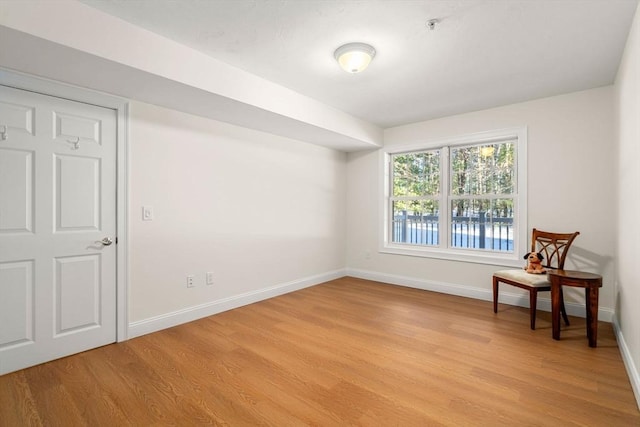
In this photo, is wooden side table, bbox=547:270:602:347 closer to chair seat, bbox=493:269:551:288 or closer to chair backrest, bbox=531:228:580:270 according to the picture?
chair seat, bbox=493:269:551:288

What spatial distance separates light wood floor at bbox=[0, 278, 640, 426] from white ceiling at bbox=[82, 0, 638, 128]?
97.1 inches

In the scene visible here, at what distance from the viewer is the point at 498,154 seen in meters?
3.99

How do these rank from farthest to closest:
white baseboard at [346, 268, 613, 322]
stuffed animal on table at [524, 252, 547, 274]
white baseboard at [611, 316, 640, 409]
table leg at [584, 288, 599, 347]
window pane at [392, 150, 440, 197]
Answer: window pane at [392, 150, 440, 197] → white baseboard at [346, 268, 613, 322] → stuffed animal on table at [524, 252, 547, 274] → table leg at [584, 288, 599, 347] → white baseboard at [611, 316, 640, 409]

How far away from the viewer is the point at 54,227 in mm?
2385

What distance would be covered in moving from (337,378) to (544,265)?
2.83 meters

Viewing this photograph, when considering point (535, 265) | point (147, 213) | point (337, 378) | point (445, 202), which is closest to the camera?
point (337, 378)

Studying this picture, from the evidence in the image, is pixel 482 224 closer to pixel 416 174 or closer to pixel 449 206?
pixel 449 206

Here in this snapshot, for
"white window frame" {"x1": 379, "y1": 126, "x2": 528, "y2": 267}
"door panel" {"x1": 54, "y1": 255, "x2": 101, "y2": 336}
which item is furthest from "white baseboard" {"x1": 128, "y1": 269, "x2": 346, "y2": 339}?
"white window frame" {"x1": 379, "y1": 126, "x2": 528, "y2": 267}

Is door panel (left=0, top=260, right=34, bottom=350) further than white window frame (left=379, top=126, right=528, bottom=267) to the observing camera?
No

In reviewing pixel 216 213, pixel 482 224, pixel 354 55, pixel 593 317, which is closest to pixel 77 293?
pixel 216 213

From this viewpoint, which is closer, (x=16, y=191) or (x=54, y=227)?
(x=16, y=191)

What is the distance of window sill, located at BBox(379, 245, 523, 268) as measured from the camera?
3.77m

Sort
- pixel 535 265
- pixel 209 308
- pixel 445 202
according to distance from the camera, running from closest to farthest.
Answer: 1. pixel 535 265
2. pixel 209 308
3. pixel 445 202

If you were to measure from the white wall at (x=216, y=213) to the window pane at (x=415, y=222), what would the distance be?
47.1 inches
